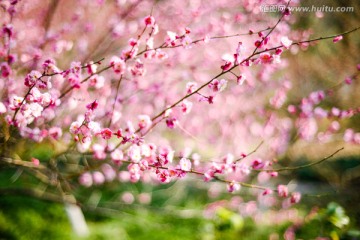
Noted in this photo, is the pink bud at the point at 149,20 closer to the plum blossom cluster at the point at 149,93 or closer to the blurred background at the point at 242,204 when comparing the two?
the plum blossom cluster at the point at 149,93

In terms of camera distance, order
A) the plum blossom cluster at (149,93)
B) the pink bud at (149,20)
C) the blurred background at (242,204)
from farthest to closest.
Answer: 1. the blurred background at (242,204)
2. the pink bud at (149,20)
3. the plum blossom cluster at (149,93)

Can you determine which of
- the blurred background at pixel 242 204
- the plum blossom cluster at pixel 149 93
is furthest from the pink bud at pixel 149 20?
the blurred background at pixel 242 204

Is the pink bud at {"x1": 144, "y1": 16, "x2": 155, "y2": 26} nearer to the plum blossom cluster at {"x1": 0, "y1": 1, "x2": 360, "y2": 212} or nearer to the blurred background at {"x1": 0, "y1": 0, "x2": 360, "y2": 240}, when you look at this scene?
the plum blossom cluster at {"x1": 0, "y1": 1, "x2": 360, "y2": 212}

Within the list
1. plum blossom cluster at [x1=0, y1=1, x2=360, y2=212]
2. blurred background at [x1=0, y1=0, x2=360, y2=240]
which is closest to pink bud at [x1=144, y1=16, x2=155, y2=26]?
plum blossom cluster at [x1=0, y1=1, x2=360, y2=212]

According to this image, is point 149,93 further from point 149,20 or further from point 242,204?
point 149,20

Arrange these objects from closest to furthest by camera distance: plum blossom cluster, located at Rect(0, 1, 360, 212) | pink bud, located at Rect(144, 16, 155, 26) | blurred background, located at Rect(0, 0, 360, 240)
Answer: plum blossom cluster, located at Rect(0, 1, 360, 212), pink bud, located at Rect(144, 16, 155, 26), blurred background, located at Rect(0, 0, 360, 240)

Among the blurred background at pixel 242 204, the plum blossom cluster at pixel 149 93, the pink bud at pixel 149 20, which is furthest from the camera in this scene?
the blurred background at pixel 242 204

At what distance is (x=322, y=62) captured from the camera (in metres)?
5.07

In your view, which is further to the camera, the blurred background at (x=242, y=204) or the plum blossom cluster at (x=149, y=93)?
the blurred background at (x=242, y=204)

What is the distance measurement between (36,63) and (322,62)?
4.09m

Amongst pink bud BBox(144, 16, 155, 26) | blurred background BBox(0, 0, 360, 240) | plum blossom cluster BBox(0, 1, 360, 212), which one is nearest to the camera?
plum blossom cluster BBox(0, 1, 360, 212)

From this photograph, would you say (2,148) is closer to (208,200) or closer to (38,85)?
(38,85)

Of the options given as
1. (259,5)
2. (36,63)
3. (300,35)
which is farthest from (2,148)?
(300,35)

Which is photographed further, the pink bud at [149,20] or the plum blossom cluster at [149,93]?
the pink bud at [149,20]
